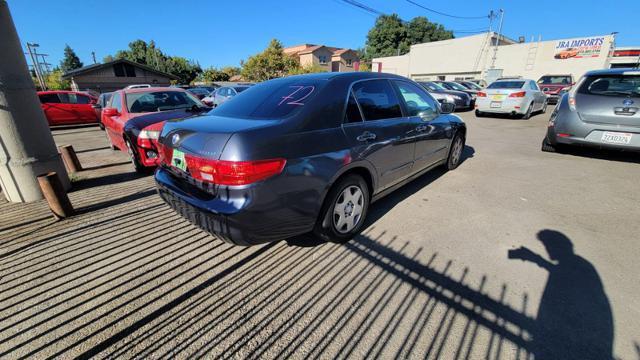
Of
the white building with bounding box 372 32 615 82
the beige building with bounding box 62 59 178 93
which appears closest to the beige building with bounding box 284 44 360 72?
the white building with bounding box 372 32 615 82

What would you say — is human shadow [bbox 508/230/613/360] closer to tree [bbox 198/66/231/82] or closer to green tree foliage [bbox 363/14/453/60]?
green tree foliage [bbox 363/14/453/60]

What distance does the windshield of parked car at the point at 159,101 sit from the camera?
5500 millimetres

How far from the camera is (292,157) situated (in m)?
2.17

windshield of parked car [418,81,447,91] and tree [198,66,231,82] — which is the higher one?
tree [198,66,231,82]

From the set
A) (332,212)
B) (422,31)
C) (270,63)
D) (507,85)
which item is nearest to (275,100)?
(332,212)

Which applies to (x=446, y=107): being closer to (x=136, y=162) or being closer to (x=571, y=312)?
(x=571, y=312)

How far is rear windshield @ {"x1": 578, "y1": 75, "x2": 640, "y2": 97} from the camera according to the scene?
4.80m

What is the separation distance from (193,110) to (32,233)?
3171mm

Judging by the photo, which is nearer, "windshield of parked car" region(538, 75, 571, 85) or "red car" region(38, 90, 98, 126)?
"red car" region(38, 90, 98, 126)

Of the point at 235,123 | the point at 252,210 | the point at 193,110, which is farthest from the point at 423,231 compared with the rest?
the point at 193,110

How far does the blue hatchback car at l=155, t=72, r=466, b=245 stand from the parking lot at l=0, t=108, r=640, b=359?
48 centimetres

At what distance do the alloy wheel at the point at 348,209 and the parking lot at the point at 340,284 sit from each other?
0.23m

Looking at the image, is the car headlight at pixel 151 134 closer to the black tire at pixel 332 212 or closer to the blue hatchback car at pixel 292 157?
the blue hatchback car at pixel 292 157

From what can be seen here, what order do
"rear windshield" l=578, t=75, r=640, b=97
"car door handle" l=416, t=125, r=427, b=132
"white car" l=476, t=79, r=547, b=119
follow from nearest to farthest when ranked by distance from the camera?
"car door handle" l=416, t=125, r=427, b=132 → "rear windshield" l=578, t=75, r=640, b=97 → "white car" l=476, t=79, r=547, b=119
